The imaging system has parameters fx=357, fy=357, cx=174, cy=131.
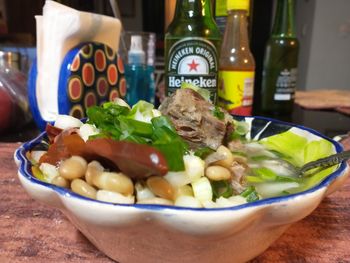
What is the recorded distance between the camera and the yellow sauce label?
924mm

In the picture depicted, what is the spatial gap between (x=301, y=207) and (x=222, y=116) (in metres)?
0.20

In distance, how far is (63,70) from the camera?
0.80 meters

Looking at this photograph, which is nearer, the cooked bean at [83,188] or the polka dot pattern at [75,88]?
the cooked bean at [83,188]

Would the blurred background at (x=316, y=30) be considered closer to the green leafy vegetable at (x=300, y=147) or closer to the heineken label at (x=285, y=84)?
the heineken label at (x=285, y=84)

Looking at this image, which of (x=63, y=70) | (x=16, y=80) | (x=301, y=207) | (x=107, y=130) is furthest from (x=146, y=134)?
(x=16, y=80)

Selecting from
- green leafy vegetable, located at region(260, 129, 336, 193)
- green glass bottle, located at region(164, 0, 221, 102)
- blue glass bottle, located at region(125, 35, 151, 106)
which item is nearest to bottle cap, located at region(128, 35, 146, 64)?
blue glass bottle, located at region(125, 35, 151, 106)

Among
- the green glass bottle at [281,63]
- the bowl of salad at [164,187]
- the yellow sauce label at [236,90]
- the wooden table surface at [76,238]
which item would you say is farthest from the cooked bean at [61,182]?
the green glass bottle at [281,63]

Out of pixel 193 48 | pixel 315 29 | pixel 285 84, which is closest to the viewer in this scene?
pixel 193 48

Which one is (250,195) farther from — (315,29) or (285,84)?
(315,29)

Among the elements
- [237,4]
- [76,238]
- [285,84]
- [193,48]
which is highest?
[237,4]

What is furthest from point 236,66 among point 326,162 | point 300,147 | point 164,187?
point 164,187

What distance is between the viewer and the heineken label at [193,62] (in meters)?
0.79

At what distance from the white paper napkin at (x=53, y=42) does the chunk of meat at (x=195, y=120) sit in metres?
0.42

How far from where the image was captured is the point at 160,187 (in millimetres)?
333
